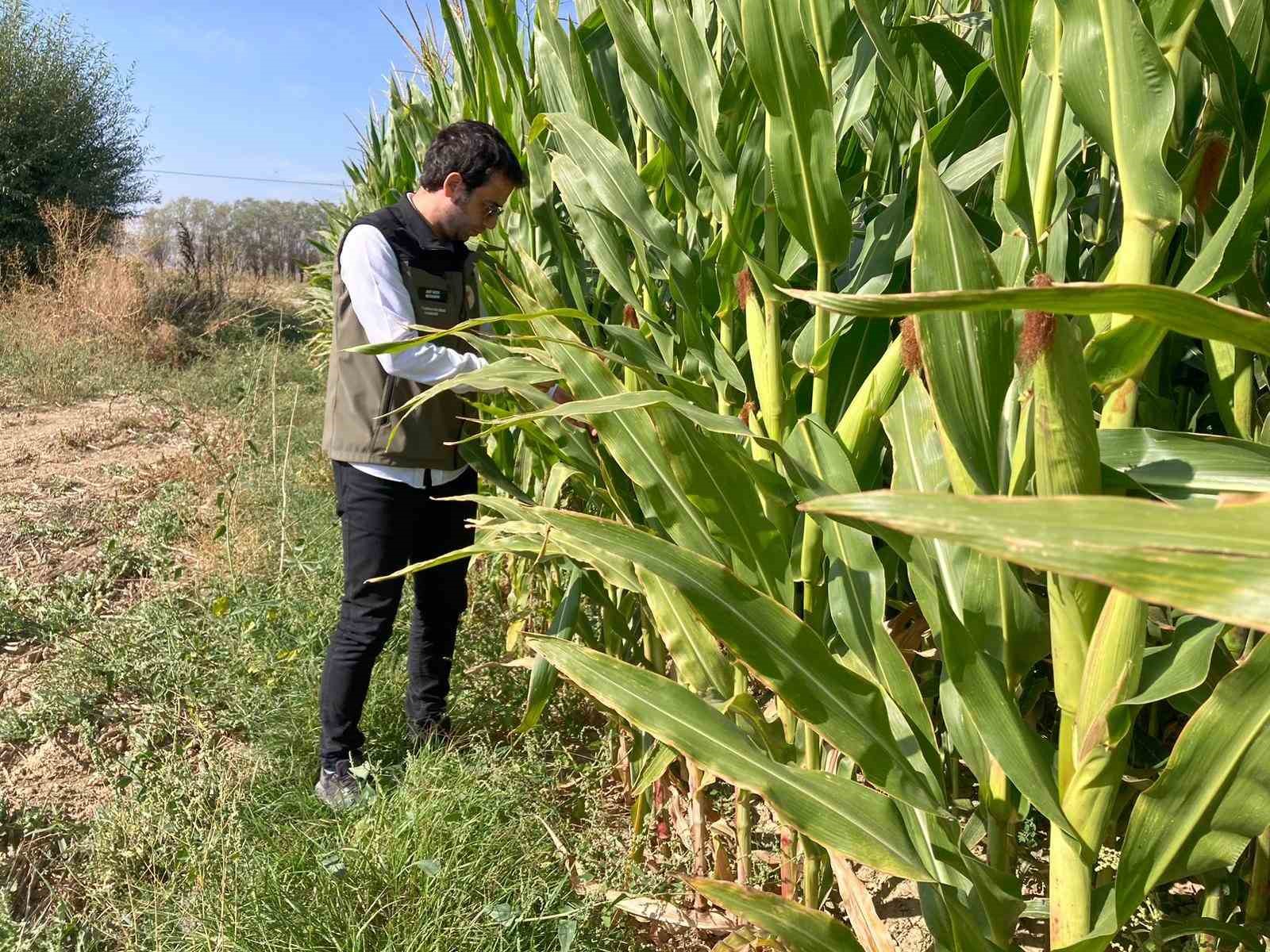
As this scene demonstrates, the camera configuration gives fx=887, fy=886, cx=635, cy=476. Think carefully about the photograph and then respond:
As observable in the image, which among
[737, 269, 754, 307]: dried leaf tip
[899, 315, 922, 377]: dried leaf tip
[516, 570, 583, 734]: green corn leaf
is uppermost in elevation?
[737, 269, 754, 307]: dried leaf tip

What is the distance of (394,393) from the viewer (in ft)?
7.30

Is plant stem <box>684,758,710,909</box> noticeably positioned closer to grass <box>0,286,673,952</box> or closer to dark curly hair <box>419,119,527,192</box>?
grass <box>0,286,673,952</box>

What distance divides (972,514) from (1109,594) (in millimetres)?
409

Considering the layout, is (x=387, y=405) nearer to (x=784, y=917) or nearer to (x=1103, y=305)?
(x=784, y=917)

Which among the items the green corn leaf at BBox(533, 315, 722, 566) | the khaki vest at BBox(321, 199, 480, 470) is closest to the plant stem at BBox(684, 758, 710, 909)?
the green corn leaf at BBox(533, 315, 722, 566)

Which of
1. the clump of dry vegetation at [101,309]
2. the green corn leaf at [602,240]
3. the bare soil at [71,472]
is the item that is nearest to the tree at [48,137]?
the clump of dry vegetation at [101,309]

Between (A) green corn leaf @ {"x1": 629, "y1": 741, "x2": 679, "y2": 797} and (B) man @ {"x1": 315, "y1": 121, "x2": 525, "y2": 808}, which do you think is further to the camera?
(B) man @ {"x1": 315, "y1": 121, "x2": 525, "y2": 808}

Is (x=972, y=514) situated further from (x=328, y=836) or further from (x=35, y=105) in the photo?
(x=35, y=105)

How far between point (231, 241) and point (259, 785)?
22.1 metres

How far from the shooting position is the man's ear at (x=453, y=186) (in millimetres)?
2061

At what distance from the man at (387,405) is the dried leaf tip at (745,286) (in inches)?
39.9

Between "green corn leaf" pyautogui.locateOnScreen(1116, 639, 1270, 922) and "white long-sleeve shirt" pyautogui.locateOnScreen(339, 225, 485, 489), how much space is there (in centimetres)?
157

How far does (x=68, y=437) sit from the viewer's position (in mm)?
6074

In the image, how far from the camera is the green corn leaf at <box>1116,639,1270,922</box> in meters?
0.76
